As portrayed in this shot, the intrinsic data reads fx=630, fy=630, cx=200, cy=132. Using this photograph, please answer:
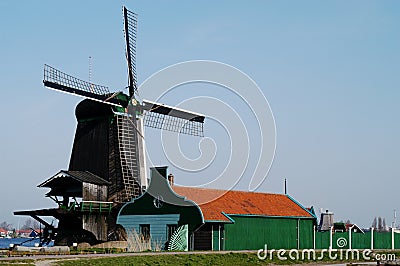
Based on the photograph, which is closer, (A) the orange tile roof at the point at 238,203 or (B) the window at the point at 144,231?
(A) the orange tile roof at the point at 238,203

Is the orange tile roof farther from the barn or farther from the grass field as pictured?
the grass field

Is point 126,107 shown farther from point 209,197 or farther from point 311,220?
point 311,220

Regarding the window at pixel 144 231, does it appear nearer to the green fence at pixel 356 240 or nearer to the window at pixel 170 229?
the window at pixel 170 229

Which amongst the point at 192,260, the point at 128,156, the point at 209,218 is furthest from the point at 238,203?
the point at 192,260

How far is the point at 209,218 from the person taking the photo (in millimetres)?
36375

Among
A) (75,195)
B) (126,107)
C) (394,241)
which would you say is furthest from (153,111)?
(394,241)

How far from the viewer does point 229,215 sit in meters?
37.8

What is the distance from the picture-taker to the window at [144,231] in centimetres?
3866

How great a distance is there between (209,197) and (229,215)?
245cm

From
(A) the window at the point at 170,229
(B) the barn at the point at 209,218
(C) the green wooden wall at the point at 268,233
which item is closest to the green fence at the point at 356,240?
(C) the green wooden wall at the point at 268,233

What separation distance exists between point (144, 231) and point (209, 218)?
15.9 feet

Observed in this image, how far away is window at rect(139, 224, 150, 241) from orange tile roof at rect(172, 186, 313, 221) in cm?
286

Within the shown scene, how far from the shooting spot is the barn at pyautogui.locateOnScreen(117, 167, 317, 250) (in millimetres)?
36875

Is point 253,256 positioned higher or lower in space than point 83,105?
lower
